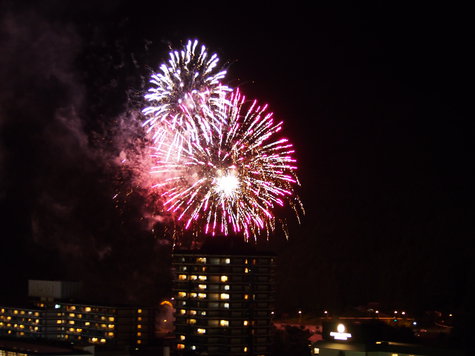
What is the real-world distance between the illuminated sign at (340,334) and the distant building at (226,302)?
837 cm

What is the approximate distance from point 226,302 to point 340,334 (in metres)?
9.17

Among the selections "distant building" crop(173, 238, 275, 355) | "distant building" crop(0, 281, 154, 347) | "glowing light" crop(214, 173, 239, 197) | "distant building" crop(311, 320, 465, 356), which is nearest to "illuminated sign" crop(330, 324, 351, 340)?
"distant building" crop(311, 320, 465, 356)

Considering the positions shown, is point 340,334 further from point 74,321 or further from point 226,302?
point 74,321

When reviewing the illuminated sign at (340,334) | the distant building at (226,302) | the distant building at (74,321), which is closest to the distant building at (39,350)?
the distant building at (226,302)

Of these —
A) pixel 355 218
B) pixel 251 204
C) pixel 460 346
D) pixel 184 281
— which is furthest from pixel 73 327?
pixel 355 218

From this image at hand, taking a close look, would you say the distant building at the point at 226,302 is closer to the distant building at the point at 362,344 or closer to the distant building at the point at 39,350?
the distant building at the point at 39,350

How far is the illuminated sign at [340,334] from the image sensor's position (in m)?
22.9

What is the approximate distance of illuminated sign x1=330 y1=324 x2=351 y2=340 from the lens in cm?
2292

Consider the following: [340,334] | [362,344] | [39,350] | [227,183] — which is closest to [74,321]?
[39,350]

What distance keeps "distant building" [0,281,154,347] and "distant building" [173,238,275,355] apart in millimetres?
3992

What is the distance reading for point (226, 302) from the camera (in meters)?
31.4

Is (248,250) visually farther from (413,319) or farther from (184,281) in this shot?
(413,319)

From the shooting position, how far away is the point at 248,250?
3222 cm

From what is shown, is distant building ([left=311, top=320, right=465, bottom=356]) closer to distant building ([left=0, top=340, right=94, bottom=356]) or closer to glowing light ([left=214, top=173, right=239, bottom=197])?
glowing light ([left=214, top=173, right=239, bottom=197])
